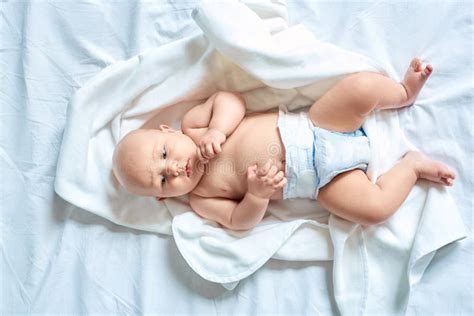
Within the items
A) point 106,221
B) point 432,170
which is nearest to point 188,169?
point 106,221

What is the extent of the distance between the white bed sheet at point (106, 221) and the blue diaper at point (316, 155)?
0.15 m

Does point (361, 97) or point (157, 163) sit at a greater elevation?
point (361, 97)

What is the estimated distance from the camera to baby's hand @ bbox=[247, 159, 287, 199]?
1146mm

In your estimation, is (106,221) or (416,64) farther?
(106,221)

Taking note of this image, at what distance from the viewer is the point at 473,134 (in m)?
1.23

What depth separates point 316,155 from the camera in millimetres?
1224

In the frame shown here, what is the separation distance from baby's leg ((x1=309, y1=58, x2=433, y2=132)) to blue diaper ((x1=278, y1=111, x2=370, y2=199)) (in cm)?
3

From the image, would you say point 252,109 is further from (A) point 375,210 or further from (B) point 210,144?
(A) point 375,210

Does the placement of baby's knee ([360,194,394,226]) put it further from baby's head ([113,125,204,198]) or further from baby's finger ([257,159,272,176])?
baby's head ([113,125,204,198])

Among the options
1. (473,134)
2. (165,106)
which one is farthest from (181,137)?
(473,134)

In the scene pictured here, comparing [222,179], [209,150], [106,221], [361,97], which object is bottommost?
[106,221]

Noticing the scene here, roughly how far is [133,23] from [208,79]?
10.4 inches

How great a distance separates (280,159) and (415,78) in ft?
1.16

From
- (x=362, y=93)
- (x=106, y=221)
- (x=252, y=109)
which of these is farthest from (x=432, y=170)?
(x=106, y=221)
